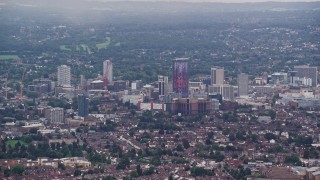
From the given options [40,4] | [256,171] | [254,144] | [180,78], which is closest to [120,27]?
[40,4]

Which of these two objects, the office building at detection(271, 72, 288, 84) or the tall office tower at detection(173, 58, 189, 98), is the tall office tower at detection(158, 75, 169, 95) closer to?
the tall office tower at detection(173, 58, 189, 98)

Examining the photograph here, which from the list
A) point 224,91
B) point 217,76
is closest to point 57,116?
point 224,91

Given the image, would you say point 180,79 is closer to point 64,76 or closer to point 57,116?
point 64,76

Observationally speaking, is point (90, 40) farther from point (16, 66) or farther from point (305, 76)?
point (305, 76)

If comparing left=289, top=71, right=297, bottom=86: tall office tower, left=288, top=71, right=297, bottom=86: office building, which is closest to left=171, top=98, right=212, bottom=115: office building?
left=288, top=71, right=297, bottom=86: office building

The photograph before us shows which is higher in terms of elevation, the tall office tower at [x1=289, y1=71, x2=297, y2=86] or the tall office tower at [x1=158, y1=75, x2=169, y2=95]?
the tall office tower at [x1=158, y1=75, x2=169, y2=95]

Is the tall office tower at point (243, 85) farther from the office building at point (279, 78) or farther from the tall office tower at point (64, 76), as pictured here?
the tall office tower at point (64, 76)

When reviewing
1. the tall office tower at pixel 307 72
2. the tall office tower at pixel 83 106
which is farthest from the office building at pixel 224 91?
the tall office tower at pixel 307 72
